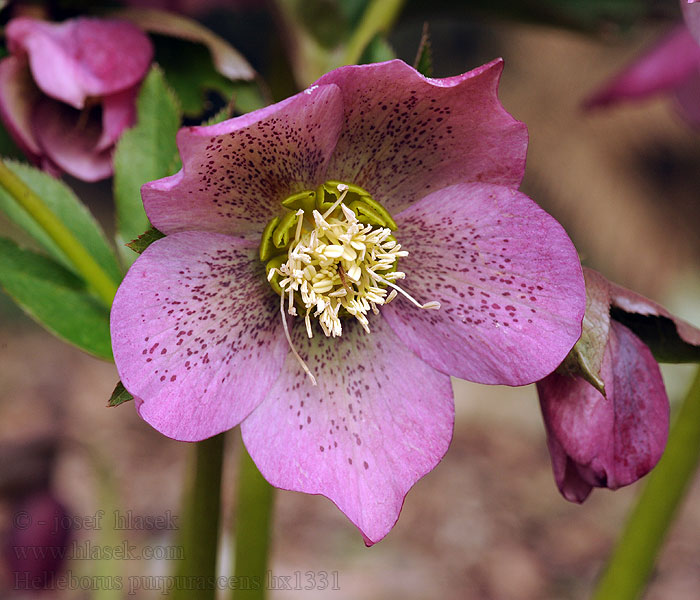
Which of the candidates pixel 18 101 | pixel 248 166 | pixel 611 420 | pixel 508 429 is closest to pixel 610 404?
pixel 611 420

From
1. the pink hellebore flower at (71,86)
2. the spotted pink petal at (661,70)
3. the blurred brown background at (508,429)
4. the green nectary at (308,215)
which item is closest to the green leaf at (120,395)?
the green nectary at (308,215)

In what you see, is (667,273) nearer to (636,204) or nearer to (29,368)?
(636,204)

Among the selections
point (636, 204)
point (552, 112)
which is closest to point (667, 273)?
point (636, 204)

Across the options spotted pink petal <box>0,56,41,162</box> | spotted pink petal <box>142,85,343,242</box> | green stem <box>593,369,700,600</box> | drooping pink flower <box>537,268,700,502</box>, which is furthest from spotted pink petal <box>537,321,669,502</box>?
spotted pink petal <box>0,56,41,162</box>

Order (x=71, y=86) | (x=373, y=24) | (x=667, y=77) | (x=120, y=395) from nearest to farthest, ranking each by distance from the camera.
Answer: (x=120, y=395)
(x=71, y=86)
(x=373, y=24)
(x=667, y=77)

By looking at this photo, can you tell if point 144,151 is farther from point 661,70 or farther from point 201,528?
point 661,70

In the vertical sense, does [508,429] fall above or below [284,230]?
below
